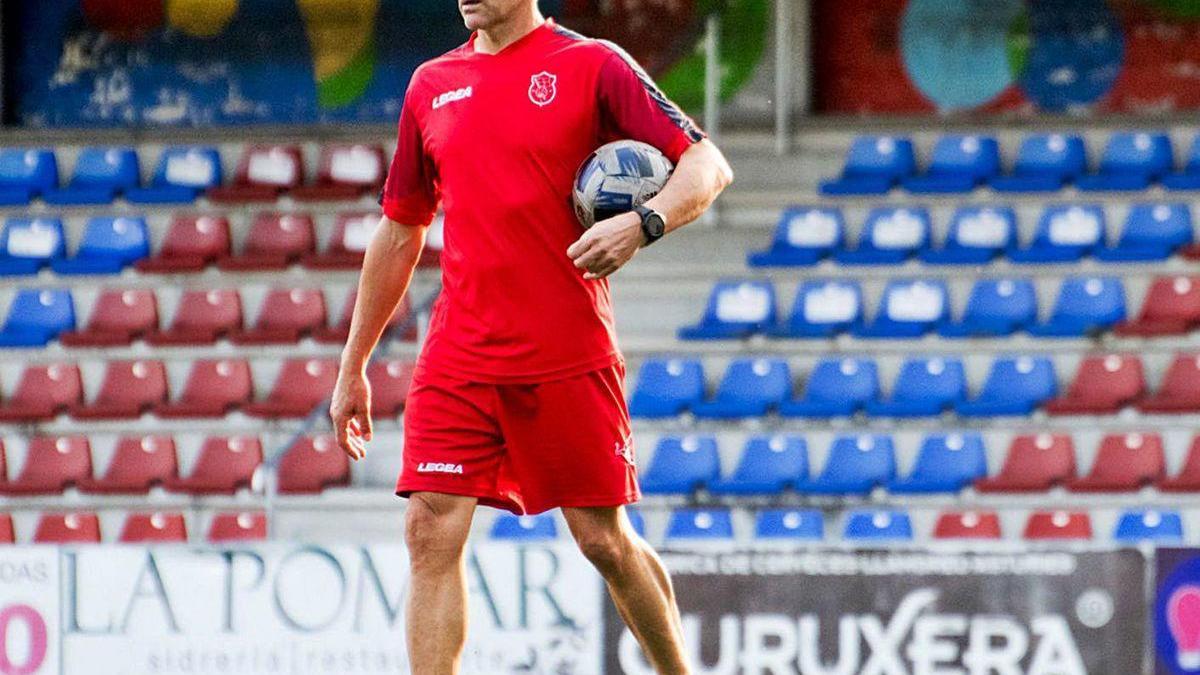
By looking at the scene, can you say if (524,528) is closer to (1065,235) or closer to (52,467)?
(52,467)

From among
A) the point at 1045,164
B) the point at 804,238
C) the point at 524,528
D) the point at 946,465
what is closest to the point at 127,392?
the point at 524,528

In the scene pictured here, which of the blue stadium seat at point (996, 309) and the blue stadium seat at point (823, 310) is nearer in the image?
the blue stadium seat at point (996, 309)

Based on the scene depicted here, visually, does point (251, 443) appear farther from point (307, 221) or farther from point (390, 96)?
point (390, 96)

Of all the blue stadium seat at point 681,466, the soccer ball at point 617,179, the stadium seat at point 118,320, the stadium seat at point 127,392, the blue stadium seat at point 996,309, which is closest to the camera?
the soccer ball at point 617,179

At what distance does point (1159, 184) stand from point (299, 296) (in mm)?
4854

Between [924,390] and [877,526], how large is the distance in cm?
119

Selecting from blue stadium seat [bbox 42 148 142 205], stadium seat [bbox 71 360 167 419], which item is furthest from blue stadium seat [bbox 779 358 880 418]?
blue stadium seat [bbox 42 148 142 205]

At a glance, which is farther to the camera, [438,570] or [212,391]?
[212,391]

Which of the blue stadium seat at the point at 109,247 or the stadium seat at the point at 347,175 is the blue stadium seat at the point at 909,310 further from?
the blue stadium seat at the point at 109,247

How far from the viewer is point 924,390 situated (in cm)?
1069

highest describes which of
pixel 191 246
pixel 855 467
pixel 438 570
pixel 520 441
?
pixel 191 246

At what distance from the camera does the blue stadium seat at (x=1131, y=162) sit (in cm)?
1155

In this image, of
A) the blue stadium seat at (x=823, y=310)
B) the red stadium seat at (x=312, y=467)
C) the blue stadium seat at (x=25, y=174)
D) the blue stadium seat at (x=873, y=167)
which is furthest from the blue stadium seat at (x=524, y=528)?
the blue stadium seat at (x=25, y=174)

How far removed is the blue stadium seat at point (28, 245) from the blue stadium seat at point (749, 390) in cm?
422
